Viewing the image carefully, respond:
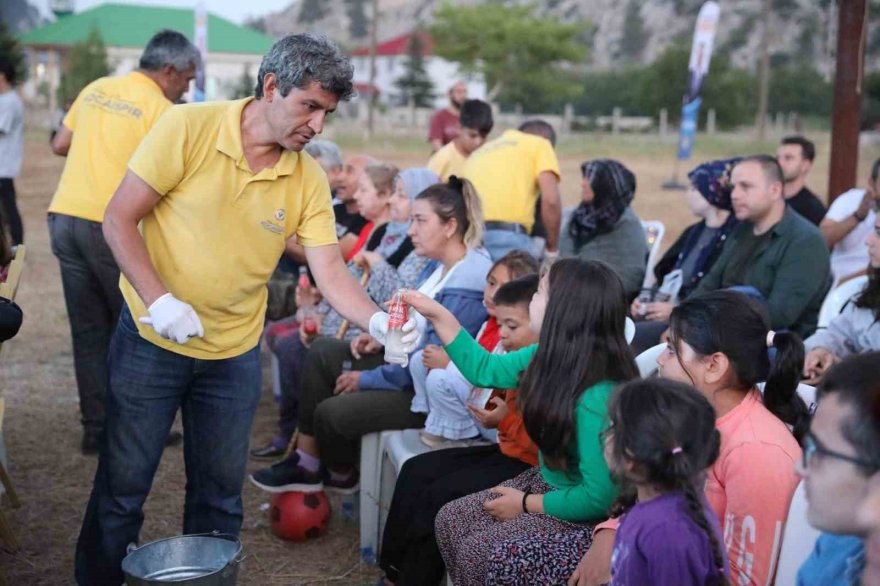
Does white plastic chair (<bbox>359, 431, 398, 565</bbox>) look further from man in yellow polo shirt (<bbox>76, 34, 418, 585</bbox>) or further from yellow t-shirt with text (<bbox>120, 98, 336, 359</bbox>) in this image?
yellow t-shirt with text (<bbox>120, 98, 336, 359</bbox>)

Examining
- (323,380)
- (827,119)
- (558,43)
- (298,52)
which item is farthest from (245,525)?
(558,43)

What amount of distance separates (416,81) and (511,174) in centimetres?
6111

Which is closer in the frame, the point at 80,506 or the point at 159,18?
the point at 80,506

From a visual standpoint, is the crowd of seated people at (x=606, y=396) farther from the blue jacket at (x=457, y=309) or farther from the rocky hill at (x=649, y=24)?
the rocky hill at (x=649, y=24)

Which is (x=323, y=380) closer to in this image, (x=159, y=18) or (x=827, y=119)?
(x=827, y=119)

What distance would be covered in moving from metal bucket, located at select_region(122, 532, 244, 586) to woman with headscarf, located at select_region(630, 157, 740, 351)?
2.63 meters

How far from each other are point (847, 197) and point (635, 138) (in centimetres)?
3068

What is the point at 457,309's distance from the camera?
4.41 m

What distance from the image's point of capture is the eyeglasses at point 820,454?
170 cm

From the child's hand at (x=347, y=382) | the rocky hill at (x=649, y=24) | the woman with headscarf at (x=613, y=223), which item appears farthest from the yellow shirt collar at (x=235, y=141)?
the rocky hill at (x=649, y=24)

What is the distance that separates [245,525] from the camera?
14.9ft

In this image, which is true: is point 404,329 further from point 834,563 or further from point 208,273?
point 834,563

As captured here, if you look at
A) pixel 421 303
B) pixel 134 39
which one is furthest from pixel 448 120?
pixel 134 39

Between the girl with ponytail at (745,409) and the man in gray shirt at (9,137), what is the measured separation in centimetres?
708
